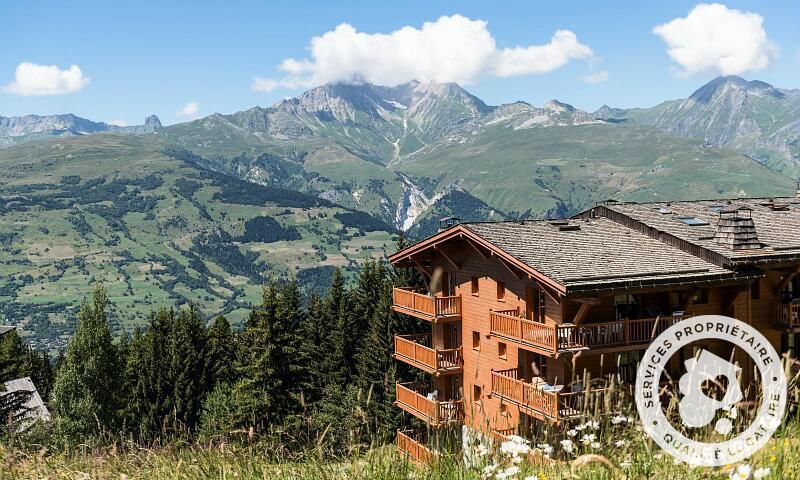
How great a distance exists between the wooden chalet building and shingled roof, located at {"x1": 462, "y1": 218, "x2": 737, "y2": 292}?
0.05m

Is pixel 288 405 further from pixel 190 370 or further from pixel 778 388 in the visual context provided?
pixel 778 388

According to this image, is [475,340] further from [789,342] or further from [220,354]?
[220,354]

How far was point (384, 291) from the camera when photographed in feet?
189

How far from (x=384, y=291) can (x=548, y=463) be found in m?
50.3

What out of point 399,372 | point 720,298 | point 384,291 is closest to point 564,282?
point 720,298

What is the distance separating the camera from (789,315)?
30156 mm

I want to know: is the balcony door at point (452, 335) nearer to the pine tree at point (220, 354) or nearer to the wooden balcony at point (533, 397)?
the wooden balcony at point (533, 397)

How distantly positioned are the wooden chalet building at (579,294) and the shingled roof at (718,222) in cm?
9

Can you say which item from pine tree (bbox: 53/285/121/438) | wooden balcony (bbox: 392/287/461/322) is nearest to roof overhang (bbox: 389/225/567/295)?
wooden balcony (bbox: 392/287/461/322)

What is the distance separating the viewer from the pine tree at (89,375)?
170 feet

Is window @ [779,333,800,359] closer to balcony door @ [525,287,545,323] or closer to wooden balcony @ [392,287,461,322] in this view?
balcony door @ [525,287,545,323]

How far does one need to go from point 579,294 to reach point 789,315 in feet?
33.7

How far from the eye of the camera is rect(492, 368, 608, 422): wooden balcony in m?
25.3

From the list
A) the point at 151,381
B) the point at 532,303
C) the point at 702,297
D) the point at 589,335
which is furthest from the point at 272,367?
the point at 702,297
